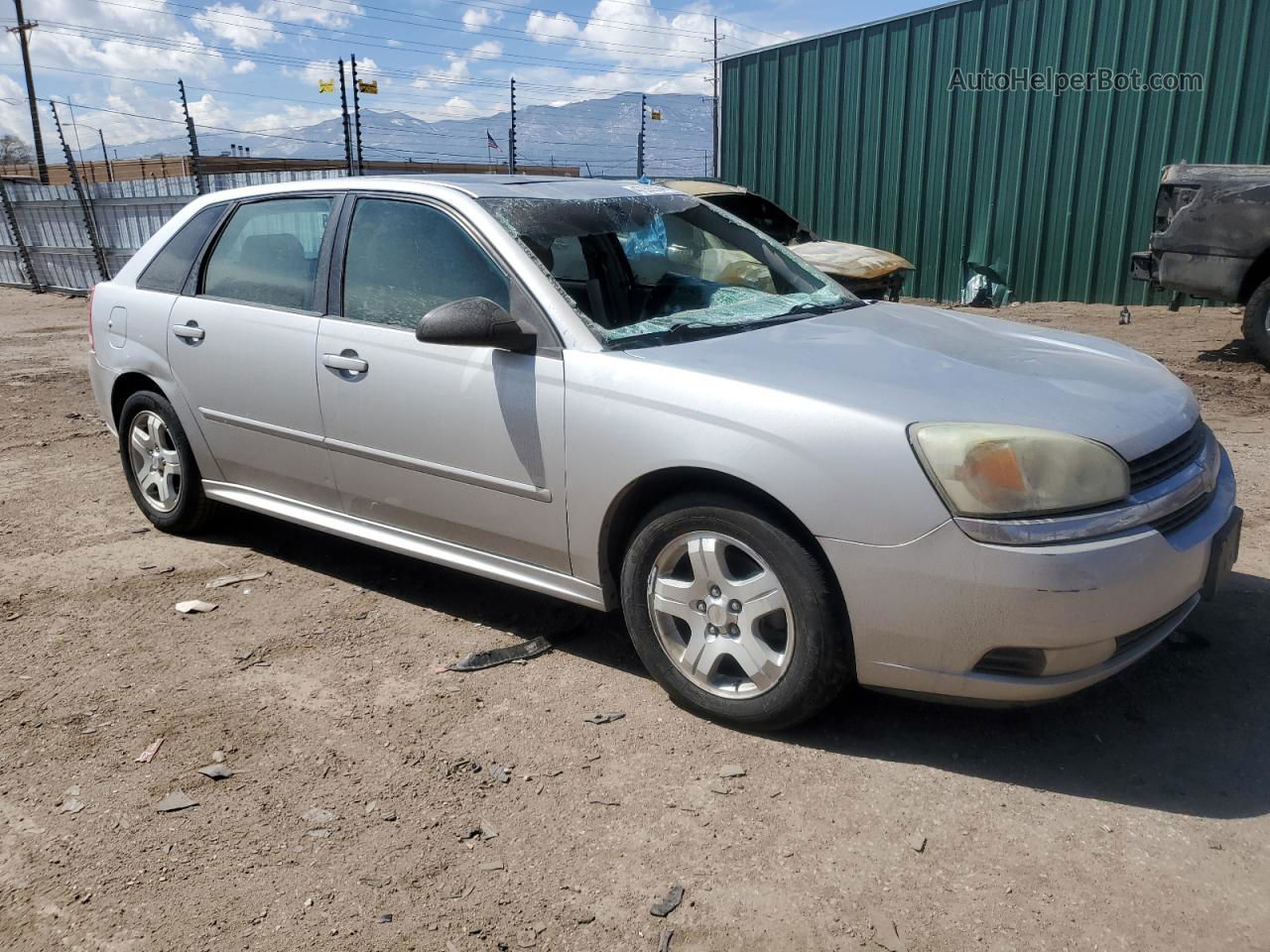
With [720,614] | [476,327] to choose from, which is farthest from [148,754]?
[720,614]

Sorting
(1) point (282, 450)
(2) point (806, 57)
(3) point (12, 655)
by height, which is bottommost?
(3) point (12, 655)

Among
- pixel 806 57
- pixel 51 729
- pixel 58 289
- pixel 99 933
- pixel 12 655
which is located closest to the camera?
pixel 99 933

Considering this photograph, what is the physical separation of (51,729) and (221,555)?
64.0 inches

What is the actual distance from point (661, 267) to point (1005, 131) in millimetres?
10825

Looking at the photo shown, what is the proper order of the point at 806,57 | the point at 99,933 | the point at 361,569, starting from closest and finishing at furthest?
the point at 99,933
the point at 361,569
the point at 806,57

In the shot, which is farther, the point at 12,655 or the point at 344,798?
the point at 12,655

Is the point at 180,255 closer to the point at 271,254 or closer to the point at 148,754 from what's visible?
the point at 271,254

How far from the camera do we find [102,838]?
2.75 meters

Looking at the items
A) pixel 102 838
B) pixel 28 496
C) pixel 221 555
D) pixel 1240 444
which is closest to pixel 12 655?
pixel 221 555

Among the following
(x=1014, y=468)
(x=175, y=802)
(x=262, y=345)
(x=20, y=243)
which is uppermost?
(x=262, y=345)

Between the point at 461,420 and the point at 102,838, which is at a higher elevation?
the point at 461,420

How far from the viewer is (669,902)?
2.45 m

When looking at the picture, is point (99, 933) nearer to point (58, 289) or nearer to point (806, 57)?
point (806, 57)

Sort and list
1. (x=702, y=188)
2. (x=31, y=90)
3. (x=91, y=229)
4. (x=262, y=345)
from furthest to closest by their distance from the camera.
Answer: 1. (x=31, y=90)
2. (x=91, y=229)
3. (x=702, y=188)
4. (x=262, y=345)
